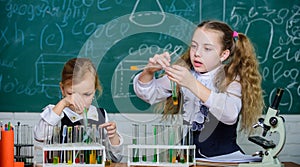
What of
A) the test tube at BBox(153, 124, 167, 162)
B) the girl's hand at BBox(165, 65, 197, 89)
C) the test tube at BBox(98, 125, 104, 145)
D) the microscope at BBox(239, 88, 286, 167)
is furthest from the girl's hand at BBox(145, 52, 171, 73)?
the microscope at BBox(239, 88, 286, 167)

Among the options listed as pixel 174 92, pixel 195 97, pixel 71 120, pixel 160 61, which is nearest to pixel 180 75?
pixel 160 61

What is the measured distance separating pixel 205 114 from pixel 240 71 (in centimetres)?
30

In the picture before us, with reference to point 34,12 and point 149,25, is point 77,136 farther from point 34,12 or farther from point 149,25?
point 34,12

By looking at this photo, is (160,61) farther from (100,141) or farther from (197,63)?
(100,141)

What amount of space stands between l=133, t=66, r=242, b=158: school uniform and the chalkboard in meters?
1.10

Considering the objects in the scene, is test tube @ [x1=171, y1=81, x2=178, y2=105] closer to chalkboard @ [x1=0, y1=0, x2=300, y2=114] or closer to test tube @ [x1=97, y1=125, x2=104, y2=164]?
test tube @ [x1=97, y1=125, x2=104, y2=164]

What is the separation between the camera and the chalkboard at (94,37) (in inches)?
164

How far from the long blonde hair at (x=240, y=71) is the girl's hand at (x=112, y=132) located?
31 centimetres

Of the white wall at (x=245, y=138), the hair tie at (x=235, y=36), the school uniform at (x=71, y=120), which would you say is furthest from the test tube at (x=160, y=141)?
the white wall at (x=245, y=138)

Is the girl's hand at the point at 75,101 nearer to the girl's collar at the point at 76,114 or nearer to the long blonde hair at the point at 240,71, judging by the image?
the girl's collar at the point at 76,114

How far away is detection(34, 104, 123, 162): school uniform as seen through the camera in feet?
9.48

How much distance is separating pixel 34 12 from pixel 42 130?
155 centimetres

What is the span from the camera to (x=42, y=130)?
9.45 feet

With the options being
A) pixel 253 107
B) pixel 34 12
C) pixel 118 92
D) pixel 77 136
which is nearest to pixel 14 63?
pixel 34 12
